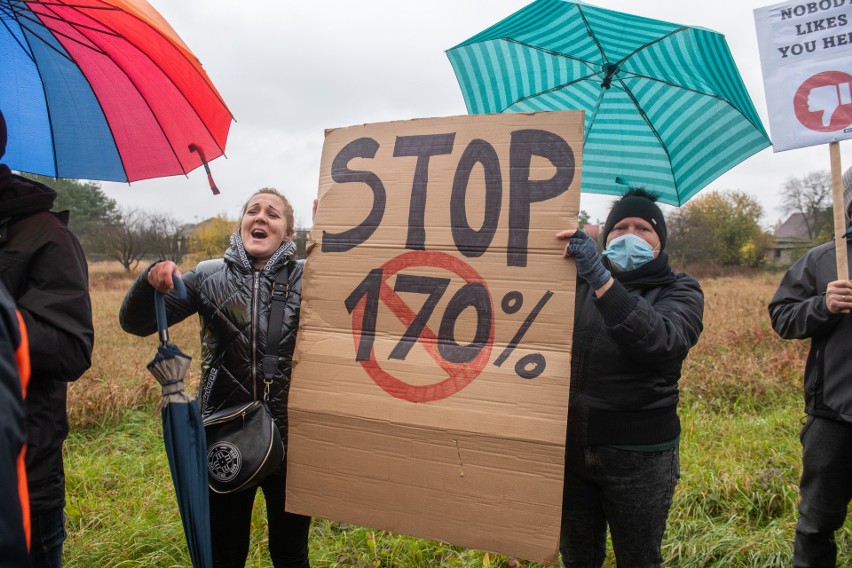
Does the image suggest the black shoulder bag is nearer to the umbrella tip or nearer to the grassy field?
the umbrella tip

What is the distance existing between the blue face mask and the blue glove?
38 cm

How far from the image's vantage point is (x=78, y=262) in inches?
64.7

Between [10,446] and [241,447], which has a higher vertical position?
[10,446]

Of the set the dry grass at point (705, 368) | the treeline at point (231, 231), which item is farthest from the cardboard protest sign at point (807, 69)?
the treeline at point (231, 231)

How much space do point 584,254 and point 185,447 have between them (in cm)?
126

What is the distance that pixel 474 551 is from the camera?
3.16 m

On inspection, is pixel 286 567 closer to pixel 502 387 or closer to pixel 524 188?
pixel 502 387

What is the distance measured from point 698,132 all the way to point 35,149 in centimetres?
246

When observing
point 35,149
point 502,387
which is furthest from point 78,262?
point 502,387

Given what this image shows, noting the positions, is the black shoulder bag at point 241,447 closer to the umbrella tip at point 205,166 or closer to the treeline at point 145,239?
the umbrella tip at point 205,166

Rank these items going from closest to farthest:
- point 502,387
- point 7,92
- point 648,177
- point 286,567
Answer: point 502,387 → point 7,92 → point 286,567 → point 648,177

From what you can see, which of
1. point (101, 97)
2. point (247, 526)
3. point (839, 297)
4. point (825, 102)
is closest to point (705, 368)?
point (839, 297)

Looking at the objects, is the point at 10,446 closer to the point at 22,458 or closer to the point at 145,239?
the point at 22,458

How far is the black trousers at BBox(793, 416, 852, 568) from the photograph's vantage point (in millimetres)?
2322
